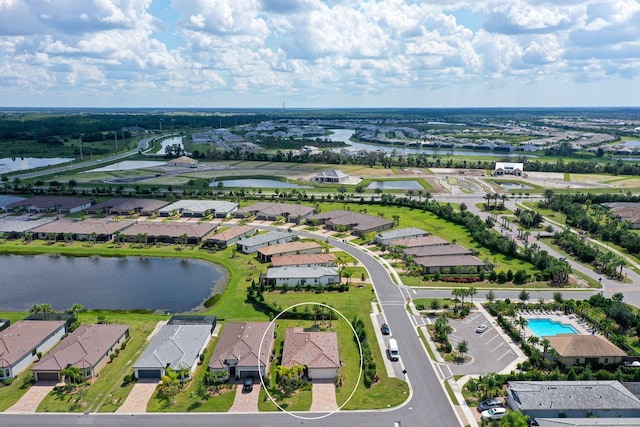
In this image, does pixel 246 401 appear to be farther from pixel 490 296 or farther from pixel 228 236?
pixel 228 236

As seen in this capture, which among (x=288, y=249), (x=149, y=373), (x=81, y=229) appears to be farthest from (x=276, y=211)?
(x=149, y=373)

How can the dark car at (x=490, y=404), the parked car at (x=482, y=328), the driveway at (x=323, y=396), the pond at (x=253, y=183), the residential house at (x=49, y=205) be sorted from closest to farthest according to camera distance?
1. the dark car at (x=490, y=404)
2. the driveway at (x=323, y=396)
3. the parked car at (x=482, y=328)
4. the residential house at (x=49, y=205)
5. the pond at (x=253, y=183)

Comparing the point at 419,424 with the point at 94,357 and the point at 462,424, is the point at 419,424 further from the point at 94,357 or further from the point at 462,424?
the point at 94,357

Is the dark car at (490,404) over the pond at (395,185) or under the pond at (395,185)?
under

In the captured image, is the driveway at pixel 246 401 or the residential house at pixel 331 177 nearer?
the driveway at pixel 246 401

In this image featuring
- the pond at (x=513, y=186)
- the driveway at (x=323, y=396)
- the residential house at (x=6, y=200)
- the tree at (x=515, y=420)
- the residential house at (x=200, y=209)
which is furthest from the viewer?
the pond at (x=513, y=186)

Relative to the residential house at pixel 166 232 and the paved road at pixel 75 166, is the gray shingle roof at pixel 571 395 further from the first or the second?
the paved road at pixel 75 166

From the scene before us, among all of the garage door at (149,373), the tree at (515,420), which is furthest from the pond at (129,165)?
the tree at (515,420)
